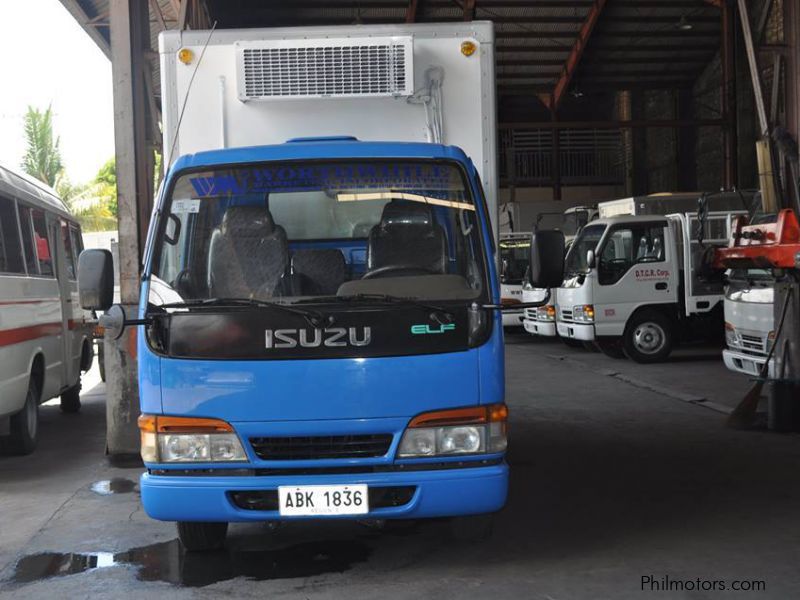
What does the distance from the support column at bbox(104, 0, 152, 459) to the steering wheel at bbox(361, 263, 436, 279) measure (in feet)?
13.2

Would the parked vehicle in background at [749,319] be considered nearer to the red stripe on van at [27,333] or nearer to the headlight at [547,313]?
the red stripe on van at [27,333]

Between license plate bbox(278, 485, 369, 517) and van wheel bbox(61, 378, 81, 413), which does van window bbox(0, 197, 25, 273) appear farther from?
license plate bbox(278, 485, 369, 517)

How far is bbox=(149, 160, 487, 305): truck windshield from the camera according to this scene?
5074mm

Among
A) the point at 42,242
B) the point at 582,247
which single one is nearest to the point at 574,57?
the point at 582,247

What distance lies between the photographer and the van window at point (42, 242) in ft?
31.8

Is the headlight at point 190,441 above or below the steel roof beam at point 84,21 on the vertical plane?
below

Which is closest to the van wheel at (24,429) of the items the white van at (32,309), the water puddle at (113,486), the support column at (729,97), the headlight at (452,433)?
the white van at (32,309)

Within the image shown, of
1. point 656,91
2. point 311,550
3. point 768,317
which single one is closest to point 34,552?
point 311,550

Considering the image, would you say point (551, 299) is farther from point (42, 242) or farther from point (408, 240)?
point (408, 240)

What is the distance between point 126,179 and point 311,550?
430 cm

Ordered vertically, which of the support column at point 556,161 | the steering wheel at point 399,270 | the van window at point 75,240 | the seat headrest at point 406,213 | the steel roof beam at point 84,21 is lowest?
the steering wheel at point 399,270

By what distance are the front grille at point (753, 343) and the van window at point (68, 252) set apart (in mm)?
7030

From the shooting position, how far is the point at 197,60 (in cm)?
636

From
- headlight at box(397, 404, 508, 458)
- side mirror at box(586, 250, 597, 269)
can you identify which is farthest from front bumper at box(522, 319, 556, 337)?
headlight at box(397, 404, 508, 458)
